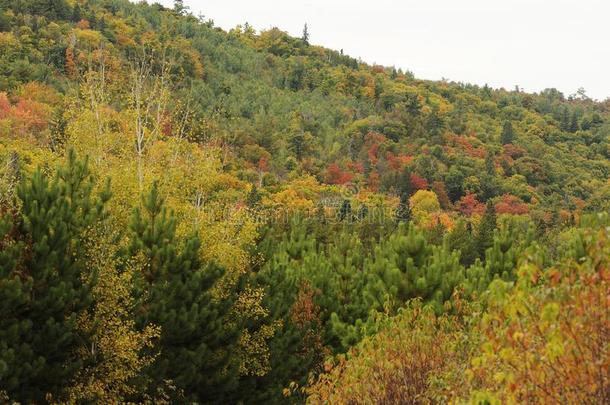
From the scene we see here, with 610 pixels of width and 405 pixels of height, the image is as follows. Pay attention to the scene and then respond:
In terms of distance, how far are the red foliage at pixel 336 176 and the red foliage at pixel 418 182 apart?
1301 centimetres

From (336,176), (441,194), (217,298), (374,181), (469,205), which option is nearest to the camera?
(217,298)

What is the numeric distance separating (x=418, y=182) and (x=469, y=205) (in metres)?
11.7

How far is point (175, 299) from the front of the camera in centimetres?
2570

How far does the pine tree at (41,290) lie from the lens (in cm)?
1927

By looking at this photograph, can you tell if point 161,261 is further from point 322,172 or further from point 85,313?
point 322,172

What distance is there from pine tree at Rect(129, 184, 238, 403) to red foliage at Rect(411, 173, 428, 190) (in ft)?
453

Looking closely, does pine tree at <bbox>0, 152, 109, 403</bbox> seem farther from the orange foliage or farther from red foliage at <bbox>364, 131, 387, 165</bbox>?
red foliage at <bbox>364, 131, 387, 165</bbox>

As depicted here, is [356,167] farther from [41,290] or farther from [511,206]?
[41,290]

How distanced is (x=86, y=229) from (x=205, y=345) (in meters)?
5.92

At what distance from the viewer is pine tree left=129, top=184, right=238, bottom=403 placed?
2505 centimetres

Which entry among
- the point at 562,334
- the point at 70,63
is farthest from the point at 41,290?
the point at 70,63

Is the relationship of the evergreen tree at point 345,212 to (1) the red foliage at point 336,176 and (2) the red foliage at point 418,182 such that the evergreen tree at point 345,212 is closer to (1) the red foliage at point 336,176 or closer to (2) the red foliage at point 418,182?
(1) the red foliage at point 336,176

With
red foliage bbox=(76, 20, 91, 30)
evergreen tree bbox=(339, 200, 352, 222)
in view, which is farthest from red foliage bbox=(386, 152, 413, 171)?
red foliage bbox=(76, 20, 91, 30)

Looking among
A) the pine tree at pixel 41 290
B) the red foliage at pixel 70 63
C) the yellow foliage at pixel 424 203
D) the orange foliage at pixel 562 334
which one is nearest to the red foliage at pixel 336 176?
the yellow foliage at pixel 424 203
